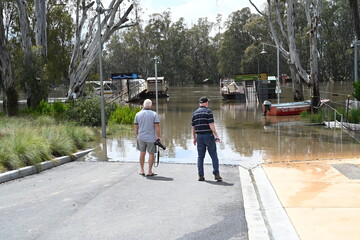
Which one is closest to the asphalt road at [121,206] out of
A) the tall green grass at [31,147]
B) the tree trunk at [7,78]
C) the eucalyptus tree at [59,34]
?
the tall green grass at [31,147]

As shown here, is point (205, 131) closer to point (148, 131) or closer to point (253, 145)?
point (148, 131)

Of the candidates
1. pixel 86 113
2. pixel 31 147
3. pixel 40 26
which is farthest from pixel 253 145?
pixel 40 26

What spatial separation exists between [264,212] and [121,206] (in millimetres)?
2158

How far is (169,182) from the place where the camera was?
29.5ft

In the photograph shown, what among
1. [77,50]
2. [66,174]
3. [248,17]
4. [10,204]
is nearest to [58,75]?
[77,50]

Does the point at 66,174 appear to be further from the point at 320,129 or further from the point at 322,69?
the point at 322,69

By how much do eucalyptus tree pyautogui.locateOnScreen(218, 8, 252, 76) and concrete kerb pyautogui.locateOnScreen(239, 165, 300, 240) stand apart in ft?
292

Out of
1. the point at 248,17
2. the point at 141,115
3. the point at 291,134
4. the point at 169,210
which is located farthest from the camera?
the point at 248,17

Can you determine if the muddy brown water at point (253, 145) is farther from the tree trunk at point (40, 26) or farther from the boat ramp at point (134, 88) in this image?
the boat ramp at point (134, 88)

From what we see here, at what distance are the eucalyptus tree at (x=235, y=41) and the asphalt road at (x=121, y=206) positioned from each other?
8872cm

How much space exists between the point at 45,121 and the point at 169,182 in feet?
38.6

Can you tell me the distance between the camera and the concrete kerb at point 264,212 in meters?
5.64

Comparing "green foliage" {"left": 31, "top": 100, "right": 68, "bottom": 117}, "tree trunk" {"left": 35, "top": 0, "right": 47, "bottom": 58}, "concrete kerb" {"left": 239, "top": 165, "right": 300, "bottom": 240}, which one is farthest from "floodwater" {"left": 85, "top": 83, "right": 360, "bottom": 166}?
"tree trunk" {"left": 35, "top": 0, "right": 47, "bottom": 58}

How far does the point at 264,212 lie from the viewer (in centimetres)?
675
